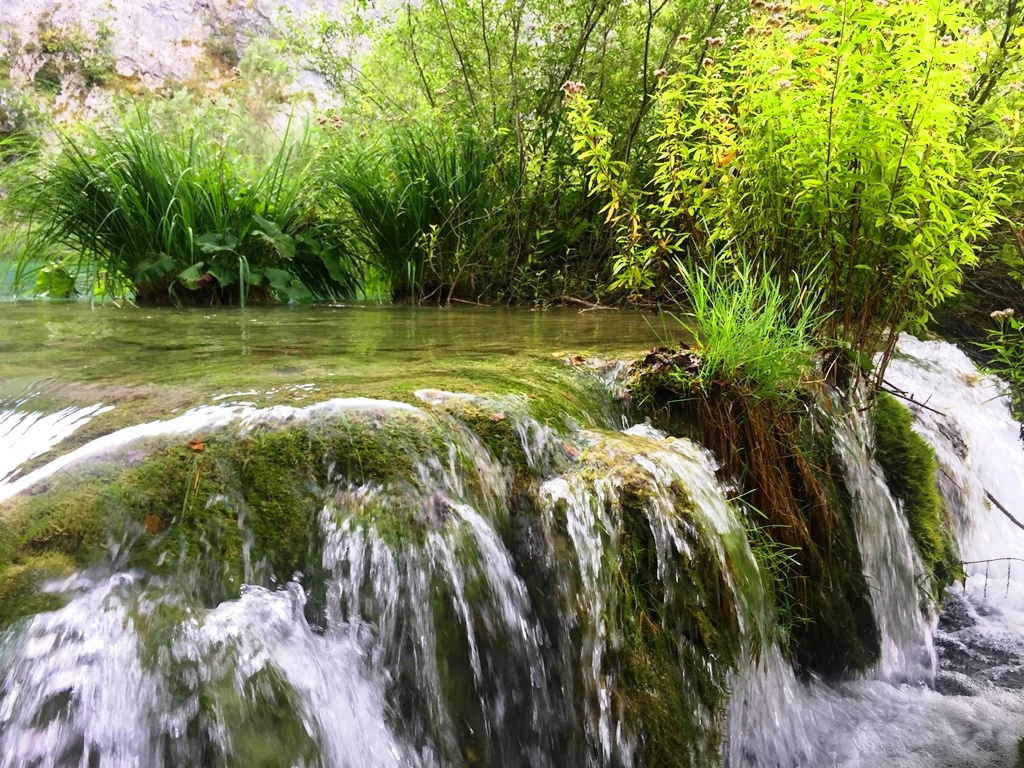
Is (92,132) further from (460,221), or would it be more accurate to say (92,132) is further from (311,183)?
(460,221)

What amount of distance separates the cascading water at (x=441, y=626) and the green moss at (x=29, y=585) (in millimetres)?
22

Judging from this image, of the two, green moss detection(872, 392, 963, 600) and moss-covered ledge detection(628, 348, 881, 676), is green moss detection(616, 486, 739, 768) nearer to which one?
moss-covered ledge detection(628, 348, 881, 676)

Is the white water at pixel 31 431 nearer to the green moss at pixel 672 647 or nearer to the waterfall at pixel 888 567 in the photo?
the green moss at pixel 672 647

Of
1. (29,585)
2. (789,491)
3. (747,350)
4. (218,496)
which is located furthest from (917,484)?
(29,585)

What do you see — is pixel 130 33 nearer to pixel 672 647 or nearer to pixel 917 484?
pixel 917 484

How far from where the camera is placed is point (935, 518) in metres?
2.97

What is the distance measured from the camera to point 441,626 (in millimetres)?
1557

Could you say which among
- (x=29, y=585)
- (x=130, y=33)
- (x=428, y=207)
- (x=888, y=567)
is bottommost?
(x=888, y=567)

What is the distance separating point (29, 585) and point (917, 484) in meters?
3.04

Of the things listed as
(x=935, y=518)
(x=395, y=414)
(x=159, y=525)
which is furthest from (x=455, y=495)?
(x=935, y=518)

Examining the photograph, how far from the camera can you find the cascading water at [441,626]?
1.26 m

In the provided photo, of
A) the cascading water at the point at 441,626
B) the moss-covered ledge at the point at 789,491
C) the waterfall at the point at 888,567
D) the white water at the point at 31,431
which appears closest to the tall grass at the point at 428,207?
the moss-covered ledge at the point at 789,491

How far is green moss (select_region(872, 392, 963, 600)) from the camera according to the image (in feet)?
9.53

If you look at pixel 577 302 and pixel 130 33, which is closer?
pixel 577 302
